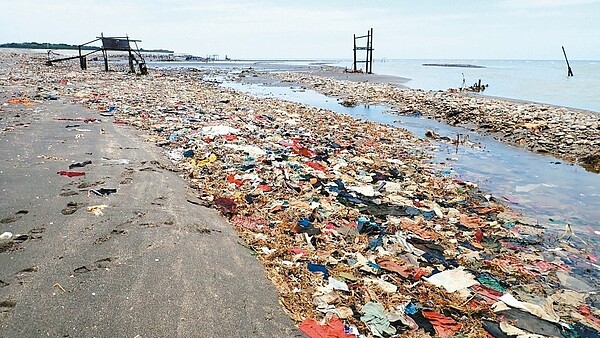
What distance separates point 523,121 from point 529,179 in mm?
6202

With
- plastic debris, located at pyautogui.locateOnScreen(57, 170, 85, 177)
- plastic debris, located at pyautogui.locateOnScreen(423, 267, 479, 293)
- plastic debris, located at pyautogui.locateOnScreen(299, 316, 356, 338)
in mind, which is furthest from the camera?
plastic debris, located at pyautogui.locateOnScreen(57, 170, 85, 177)

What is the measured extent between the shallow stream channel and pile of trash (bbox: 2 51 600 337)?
51 centimetres

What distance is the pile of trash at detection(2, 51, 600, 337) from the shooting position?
3182mm

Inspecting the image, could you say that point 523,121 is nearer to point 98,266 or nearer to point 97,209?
point 97,209

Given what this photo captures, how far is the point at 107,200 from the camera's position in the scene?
460cm

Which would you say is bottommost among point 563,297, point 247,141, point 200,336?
point 563,297

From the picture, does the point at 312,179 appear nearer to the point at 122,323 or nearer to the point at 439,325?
the point at 439,325

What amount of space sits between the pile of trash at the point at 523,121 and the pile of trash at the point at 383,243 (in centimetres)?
443

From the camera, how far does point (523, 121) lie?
13.0 meters

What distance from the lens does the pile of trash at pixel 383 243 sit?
3182 millimetres

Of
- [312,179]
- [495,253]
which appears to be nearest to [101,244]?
[312,179]

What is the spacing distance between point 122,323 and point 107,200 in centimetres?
243

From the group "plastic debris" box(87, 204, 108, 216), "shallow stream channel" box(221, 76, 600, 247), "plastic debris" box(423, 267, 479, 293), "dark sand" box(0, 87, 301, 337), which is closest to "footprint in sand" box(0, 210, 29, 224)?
"dark sand" box(0, 87, 301, 337)

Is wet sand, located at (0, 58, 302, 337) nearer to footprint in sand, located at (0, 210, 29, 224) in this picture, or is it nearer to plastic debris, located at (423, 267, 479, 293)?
footprint in sand, located at (0, 210, 29, 224)
